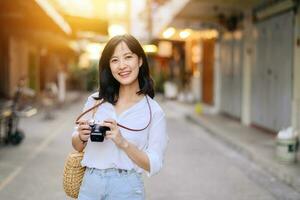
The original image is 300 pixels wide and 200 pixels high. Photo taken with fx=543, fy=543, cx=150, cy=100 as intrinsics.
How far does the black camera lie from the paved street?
13.8 ft

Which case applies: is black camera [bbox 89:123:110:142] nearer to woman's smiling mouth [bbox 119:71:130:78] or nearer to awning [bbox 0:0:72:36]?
woman's smiling mouth [bbox 119:71:130:78]

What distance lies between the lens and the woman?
277 cm

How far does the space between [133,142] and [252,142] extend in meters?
8.54

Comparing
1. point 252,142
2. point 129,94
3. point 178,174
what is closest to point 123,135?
point 129,94

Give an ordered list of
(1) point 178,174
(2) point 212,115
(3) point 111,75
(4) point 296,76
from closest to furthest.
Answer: (3) point 111,75 → (1) point 178,174 → (4) point 296,76 → (2) point 212,115

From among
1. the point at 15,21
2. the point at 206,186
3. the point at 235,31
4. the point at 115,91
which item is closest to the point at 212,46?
the point at 235,31

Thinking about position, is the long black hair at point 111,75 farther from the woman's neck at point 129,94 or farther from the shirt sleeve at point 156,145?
the shirt sleeve at point 156,145

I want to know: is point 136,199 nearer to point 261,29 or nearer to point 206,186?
point 206,186

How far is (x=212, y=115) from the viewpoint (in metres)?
17.8

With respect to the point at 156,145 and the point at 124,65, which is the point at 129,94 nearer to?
the point at 124,65

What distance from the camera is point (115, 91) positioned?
9.83 feet

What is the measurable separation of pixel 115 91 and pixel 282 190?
479 centimetres

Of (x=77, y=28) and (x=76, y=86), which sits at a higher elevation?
(x=77, y=28)

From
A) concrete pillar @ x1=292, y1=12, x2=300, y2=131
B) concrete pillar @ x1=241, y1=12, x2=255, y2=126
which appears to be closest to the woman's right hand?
concrete pillar @ x1=292, y1=12, x2=300, y2=131
